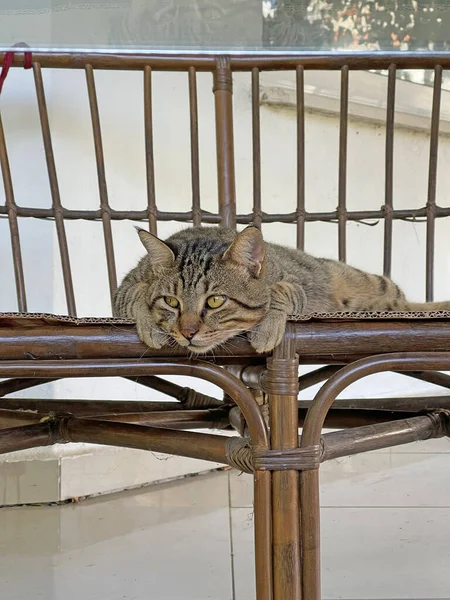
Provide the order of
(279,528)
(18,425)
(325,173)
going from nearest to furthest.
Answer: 1. (279,528)
2. (18,425)
3. (325,173)

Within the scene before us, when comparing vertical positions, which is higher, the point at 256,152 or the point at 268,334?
the point at 256,152

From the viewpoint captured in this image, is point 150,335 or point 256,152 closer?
point 150,335

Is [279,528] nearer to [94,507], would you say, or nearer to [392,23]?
[94,507]

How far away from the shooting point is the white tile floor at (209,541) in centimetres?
116

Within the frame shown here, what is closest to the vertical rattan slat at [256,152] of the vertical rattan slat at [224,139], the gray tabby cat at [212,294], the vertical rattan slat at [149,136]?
the vertical rattan slat at [224,139]

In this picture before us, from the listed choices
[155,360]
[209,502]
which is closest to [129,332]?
[155,360]

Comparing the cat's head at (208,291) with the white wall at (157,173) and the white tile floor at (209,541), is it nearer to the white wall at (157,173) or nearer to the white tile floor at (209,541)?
the white tile floor at (209,541)

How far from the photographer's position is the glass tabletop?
1.46 metres

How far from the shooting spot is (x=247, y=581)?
1.19 m

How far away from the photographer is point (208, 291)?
821 millimetres

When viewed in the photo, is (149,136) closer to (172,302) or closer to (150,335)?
(172,302)

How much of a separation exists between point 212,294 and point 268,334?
0.15m

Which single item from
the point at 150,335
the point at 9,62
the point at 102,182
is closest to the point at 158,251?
the point at 150,335

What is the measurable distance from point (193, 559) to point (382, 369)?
2.45 ft
